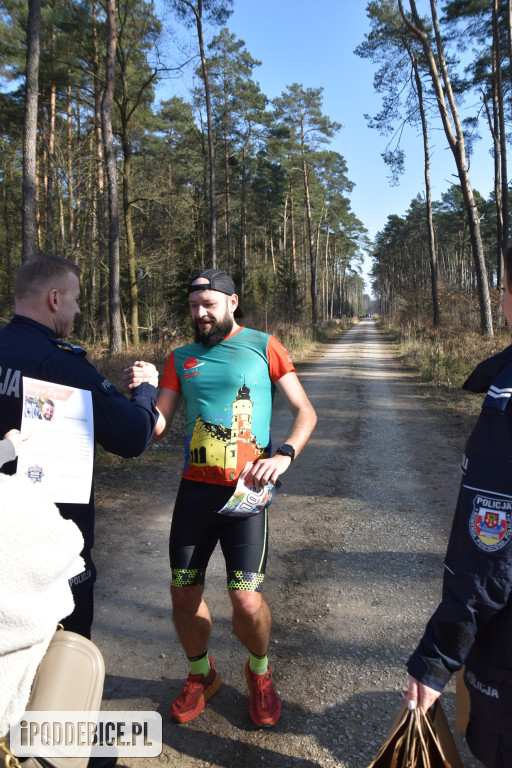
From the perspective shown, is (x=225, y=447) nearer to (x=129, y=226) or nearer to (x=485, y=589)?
(x=485, y=589)

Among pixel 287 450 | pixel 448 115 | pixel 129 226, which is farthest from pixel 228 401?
pixel 129 226

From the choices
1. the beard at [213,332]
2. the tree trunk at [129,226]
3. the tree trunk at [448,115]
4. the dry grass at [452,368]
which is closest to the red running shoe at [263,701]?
the beard at [213,332]

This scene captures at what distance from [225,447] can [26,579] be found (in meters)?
1.36

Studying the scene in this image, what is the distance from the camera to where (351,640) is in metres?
3.05

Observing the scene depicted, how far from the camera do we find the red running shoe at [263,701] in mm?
2395

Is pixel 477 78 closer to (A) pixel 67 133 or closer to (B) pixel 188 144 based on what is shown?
(B) pixel 188 144

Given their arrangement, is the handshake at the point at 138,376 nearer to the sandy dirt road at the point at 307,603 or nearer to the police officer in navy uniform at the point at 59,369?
the police officer in navy uniform at the point at 59,369

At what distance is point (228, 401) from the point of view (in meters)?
2.50

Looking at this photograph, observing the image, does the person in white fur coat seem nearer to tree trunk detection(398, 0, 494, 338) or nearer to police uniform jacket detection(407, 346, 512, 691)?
police uniform jacket detection(407, 346, 512, 691)

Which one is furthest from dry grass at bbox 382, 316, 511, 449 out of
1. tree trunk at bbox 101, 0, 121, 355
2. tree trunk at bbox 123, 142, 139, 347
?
tree trunk at bbox 123, 142, 139, 347

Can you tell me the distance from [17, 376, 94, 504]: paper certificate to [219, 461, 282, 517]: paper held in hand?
668 mm

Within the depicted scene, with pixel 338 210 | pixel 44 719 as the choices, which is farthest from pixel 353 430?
pixel 338 210

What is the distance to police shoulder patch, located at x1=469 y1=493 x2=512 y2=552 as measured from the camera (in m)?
1.31

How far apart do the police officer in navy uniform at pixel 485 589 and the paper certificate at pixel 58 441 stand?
1.24m
